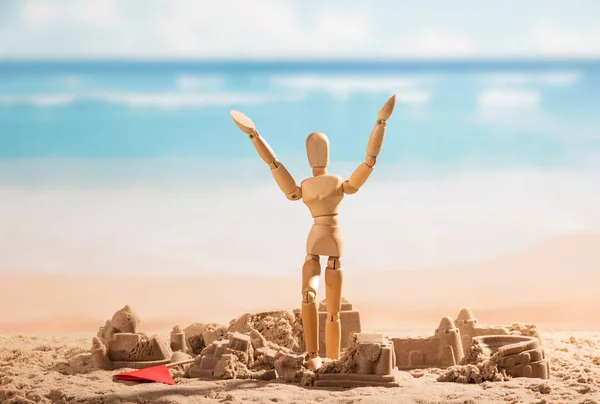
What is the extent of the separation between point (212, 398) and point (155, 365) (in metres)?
2.16

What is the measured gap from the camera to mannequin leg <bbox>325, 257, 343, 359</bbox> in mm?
9961

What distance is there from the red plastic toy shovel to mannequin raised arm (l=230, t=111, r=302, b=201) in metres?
2.22

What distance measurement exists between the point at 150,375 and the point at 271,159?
2520 millimetres

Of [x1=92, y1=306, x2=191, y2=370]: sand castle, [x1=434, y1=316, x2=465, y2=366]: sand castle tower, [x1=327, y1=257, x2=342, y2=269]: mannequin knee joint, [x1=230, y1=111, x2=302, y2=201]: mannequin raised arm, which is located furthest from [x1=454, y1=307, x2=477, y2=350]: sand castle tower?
[x1=92, y1=306, x2=191, y2=370]: sand castle

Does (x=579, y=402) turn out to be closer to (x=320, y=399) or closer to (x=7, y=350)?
(x=320, y=399)

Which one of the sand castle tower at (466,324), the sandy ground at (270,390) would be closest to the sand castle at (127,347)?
the sandy ground at (270,390)

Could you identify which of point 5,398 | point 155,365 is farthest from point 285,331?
point 5,398

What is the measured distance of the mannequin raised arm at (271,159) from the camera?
32.7 ft

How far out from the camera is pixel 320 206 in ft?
32.5

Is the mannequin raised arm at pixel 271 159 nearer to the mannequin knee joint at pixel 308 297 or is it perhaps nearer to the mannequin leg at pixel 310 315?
the mannequin leg at pixel 310 315

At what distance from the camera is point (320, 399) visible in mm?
8281

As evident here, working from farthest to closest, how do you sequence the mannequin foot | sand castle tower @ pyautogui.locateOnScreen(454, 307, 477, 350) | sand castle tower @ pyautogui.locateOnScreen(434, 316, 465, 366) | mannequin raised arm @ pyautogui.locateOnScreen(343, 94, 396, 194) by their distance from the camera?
sand castle tower @ pyautogui.locateOnScreen(454, 307, 477, 350) < sand castle tower @ pyautogui.locateOnScreen(434, 316, 465, 366) < mannequin raised arm @ pyautogui.locateOnScreen(343, 94, 396, 194) < the mannequin foot

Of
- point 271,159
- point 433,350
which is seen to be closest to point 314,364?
point 433,350

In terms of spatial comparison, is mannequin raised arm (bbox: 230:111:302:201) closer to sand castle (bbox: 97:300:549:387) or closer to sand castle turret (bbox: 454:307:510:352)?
sand castle (bbox: 97:300:549:387)
